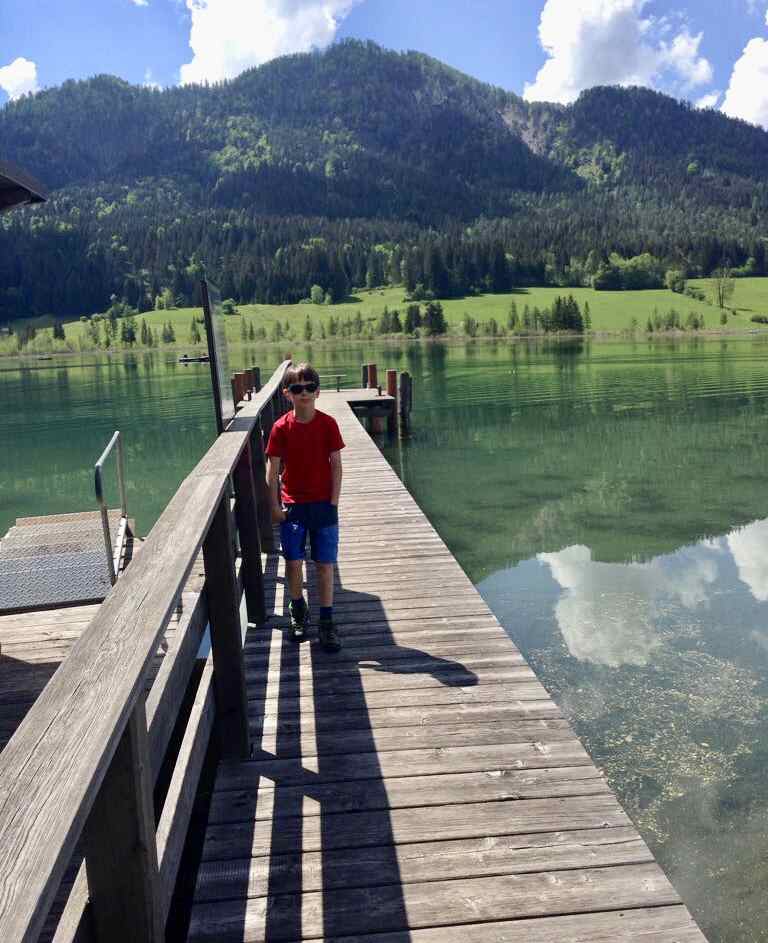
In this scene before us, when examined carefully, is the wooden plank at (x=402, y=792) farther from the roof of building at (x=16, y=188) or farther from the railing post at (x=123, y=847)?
the roof of building at (x=16, y=188)

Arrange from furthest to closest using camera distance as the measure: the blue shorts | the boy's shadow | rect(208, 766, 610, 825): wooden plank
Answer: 1. the blue shorts
2. rect(208, 766, 610, 825): wooden plank
3. the boy's shadow

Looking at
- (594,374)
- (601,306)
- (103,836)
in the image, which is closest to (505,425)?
(594,374)

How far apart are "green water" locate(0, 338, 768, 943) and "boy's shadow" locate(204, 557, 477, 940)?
1.94 m

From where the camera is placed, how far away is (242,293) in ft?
484

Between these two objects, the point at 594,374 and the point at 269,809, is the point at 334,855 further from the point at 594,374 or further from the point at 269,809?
the point at 594,374

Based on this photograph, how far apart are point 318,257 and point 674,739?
→ 15070cm

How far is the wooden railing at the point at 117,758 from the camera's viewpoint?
132 centimetres

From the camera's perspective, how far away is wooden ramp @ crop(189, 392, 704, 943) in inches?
120

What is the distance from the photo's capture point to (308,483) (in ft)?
18.0

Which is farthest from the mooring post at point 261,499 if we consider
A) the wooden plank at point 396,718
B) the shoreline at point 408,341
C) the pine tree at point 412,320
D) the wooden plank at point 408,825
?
the pine tree at point 412,320

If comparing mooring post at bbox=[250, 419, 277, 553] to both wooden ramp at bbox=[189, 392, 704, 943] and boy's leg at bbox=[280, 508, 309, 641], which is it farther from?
wooden ramp at bbox=[189, 392, 704, 943]

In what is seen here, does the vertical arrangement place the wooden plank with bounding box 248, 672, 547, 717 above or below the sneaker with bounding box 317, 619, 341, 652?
below

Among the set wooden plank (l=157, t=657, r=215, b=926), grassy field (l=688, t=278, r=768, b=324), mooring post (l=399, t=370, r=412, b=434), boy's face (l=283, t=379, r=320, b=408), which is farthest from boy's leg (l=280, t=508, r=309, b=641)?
grassy field (l=688, t=278, r=768, b=324)

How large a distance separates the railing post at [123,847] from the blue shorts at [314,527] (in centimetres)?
344
